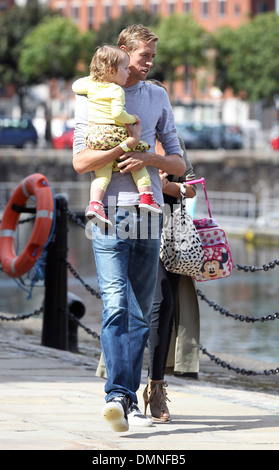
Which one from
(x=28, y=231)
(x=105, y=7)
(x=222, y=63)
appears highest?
(x=105, y=7)

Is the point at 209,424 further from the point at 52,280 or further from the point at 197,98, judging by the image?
the point at 197,98

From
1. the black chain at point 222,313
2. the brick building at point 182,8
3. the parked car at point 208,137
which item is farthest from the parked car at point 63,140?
the black chain at point 222,313

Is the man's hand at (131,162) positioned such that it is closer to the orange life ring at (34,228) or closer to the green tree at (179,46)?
the orange life ring at (34,228)

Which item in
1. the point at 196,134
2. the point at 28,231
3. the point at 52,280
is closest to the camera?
the point at 52,280

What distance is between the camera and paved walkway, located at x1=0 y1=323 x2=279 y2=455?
497 cm

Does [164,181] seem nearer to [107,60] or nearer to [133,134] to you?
[133,134]

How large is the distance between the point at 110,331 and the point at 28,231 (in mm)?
33643

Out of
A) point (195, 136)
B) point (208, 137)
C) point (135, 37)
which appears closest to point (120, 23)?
point (208, 137)

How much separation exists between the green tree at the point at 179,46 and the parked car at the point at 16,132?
54.9 feet

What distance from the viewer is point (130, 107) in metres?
5.47

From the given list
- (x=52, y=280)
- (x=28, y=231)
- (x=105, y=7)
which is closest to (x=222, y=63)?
(x=105, y=7)

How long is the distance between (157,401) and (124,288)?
727 mm

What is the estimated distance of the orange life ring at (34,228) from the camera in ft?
29.0

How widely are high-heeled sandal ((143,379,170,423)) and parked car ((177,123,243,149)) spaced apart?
48.3 m
